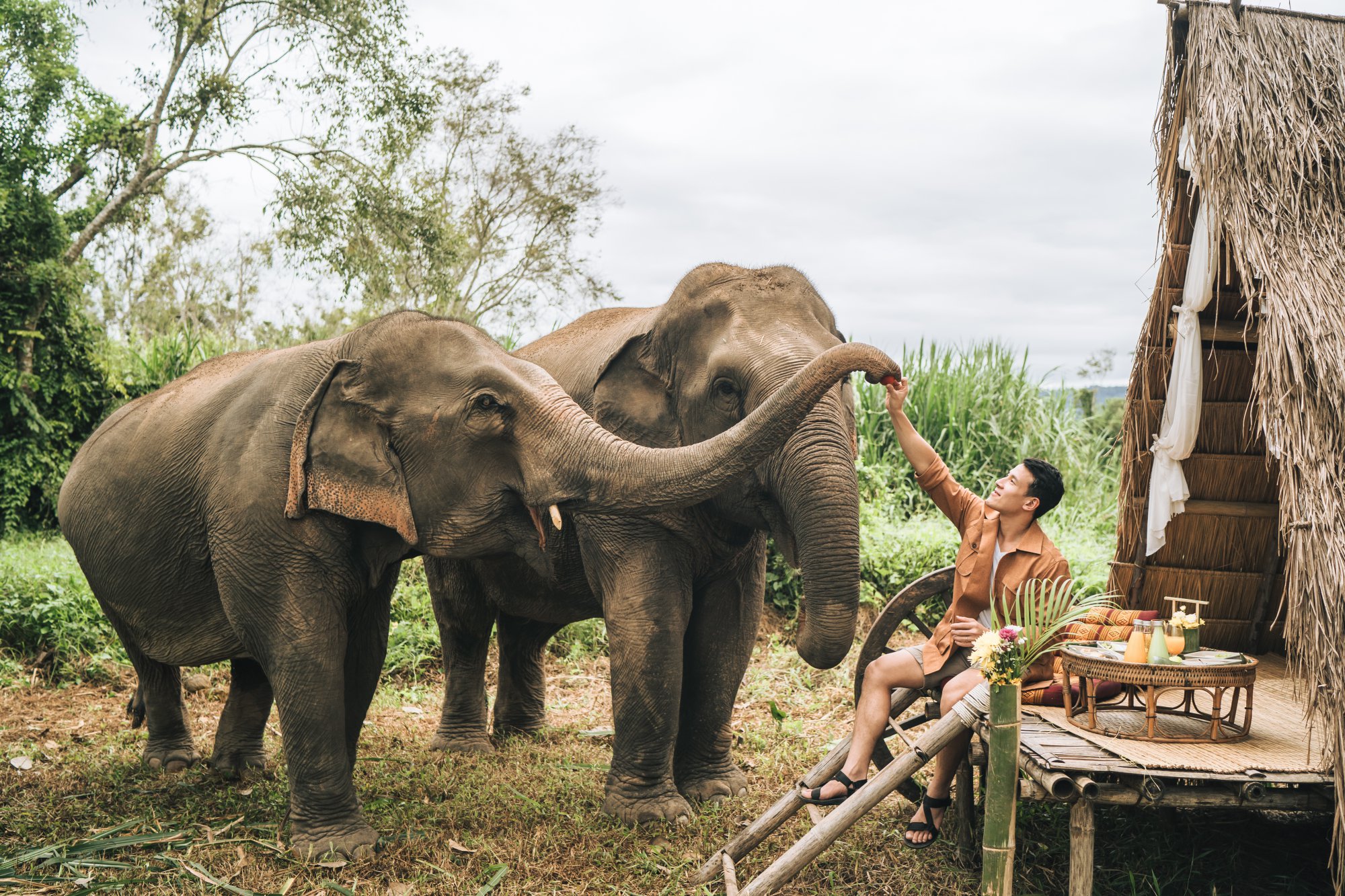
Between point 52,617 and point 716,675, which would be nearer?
point 716,675

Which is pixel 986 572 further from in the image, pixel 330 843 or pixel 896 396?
pixel 330 843

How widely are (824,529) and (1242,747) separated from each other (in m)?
1.67

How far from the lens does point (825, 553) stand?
173 inches

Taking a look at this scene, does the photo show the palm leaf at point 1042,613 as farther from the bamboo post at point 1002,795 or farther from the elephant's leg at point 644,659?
the elephant's leg at point 644,659

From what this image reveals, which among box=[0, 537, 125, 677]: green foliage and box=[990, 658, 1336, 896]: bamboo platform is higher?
box=[990, 658, 1336, 896]: bamboo platform

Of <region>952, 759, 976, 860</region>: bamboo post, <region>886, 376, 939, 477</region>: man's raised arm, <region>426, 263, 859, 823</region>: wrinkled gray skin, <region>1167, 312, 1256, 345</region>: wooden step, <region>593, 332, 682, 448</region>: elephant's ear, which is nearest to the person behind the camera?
<region>426, 263, 859, 823</region>: wrinkled gray skin

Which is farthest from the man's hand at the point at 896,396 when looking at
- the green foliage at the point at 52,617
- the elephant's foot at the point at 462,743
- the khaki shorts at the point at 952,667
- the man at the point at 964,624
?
the green foliage at the point at 52,617

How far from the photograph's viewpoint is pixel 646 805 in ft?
16.4

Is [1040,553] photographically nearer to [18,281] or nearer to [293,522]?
[293,522]

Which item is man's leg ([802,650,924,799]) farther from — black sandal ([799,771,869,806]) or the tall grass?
the tall grass

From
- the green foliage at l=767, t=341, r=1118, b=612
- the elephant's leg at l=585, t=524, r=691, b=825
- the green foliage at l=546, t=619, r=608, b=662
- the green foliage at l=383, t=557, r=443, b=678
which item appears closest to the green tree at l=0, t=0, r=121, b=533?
the green foliage at l=383, t=557, r=443, b=678

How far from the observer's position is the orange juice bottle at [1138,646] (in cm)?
403

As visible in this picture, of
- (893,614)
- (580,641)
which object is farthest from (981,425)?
(893,614)

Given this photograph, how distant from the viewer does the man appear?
4480 mm
